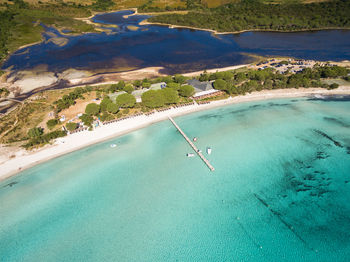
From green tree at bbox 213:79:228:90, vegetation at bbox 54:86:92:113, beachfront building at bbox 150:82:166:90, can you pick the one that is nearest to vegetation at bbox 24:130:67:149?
vegetation at bbox 54:86:92:113

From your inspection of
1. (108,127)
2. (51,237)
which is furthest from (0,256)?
(108,127)

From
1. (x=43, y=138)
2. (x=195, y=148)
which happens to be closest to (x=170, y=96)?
(x=195, y=148)

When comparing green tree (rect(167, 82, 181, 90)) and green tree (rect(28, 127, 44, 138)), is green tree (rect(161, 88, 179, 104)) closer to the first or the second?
green tree (rect(167, 82, 181, 90))

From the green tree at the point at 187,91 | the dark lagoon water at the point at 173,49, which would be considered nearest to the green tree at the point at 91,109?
the green tree at the point at 187,91

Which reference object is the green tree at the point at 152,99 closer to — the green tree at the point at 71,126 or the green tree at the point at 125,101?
the green tree at the point at 125,101

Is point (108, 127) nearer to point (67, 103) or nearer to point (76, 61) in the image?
point (67, 103)
